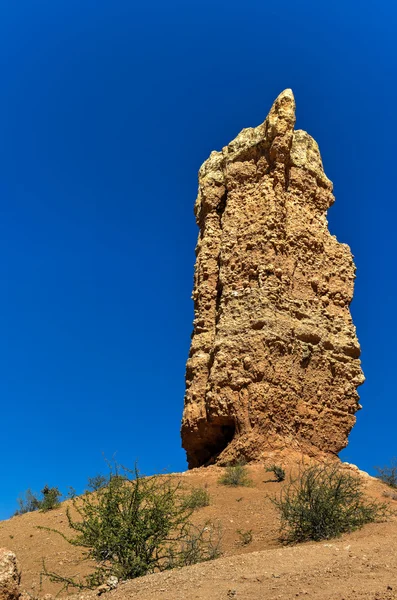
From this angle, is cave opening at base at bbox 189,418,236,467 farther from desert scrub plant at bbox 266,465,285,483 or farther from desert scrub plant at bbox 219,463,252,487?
desert scrub plant at bbox 266,465,285,483

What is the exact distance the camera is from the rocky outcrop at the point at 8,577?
5.05 m

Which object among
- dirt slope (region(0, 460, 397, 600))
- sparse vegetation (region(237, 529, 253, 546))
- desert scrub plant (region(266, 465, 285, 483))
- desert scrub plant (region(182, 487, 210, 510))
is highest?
desert scrub plant (region(266, 465, 285, 483))

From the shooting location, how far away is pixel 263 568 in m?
5.68

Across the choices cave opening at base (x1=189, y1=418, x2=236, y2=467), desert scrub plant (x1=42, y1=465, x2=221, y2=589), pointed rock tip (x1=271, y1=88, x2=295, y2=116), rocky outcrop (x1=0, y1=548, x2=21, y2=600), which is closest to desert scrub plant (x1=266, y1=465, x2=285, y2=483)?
cave opening at base (x1=189, y1=418, x2=236, y2=467)

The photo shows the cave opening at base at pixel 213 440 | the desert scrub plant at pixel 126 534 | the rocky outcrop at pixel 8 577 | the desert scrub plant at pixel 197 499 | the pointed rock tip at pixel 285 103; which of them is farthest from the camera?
the pointed rock tip at pixel 285 103

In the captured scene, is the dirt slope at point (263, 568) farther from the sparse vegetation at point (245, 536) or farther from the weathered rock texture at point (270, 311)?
the weathered rock texture at point (270, 311)

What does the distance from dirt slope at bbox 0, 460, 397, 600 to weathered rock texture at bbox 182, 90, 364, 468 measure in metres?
3.80

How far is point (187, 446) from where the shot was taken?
15867 millimetres

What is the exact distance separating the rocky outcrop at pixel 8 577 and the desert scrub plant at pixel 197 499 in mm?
5367

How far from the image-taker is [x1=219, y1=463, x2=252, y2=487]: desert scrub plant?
38.2 feet

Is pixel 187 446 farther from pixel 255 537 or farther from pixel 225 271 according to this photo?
pixel 255 537

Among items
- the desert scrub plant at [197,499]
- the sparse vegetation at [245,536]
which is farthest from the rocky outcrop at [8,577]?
the desert scrub plant at [197,499]

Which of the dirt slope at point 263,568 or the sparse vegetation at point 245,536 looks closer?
the dirt slope at point 263,568

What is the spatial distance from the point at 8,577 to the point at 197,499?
237 inches
